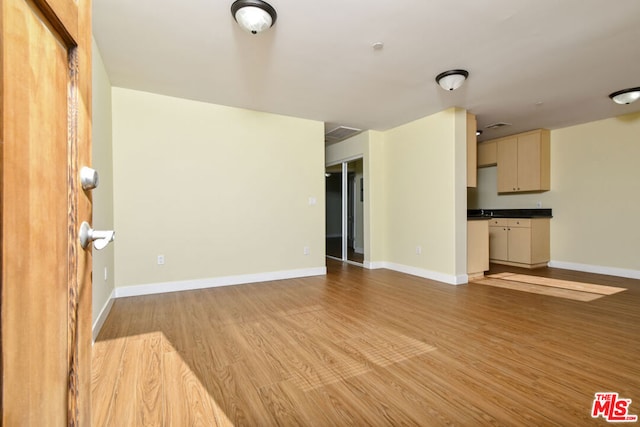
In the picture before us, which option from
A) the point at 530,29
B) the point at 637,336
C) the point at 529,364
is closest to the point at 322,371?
the point at 529,364

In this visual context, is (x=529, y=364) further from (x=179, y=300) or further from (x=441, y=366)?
(x=179, y=300)

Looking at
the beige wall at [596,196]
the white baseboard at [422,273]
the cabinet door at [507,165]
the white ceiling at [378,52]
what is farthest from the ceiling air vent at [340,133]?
the beige wall at [596,196]

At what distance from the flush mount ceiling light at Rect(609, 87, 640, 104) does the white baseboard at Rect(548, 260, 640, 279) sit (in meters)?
2.43

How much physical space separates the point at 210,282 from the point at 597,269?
566 cm

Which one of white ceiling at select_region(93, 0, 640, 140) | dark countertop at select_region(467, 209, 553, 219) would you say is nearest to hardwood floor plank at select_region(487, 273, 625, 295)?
dark countertop at select_region(467, 209, 553, 219)

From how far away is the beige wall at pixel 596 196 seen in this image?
4195 mm

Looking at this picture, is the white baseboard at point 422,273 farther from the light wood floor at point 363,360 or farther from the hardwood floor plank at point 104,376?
the hardwood floor plank at point 104,376

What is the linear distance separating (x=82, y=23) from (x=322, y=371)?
73.8 inches

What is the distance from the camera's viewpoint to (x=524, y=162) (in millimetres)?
5145

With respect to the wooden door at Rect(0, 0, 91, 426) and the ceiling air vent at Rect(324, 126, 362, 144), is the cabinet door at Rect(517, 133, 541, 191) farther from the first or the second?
the wooden door at Rect(0, 0, 91, 426)

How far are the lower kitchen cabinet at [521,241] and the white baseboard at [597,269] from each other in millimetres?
189

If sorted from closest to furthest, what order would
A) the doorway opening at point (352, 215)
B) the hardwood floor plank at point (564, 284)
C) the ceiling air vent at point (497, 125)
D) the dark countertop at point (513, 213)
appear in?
the hardwood floor plank at point (564, 284), the ceiling air vent at point (497, 125), the dark countertop at point (513, 213), the doorway opening at point (352, 215)

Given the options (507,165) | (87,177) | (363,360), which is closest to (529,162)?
(507,165)

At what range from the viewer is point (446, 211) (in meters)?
4.00
